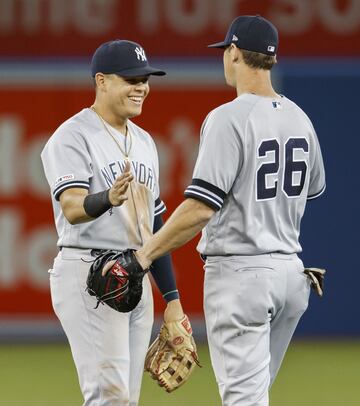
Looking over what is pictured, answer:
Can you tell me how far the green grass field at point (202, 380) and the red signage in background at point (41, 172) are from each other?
456mm

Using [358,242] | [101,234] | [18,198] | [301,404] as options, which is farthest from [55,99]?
A: [101,234]

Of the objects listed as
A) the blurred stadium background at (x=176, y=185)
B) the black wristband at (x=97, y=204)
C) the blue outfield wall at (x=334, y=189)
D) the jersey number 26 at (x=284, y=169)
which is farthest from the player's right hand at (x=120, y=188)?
the blue outfield wall at (x=334, y=189)

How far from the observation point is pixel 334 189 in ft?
32.6

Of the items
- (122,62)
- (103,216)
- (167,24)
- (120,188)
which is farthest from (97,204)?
(167,24)

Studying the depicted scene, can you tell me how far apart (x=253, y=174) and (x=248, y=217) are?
0.17 metres

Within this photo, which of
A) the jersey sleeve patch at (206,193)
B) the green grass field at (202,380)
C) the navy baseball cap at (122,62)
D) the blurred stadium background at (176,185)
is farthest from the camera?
the blurred stadium background at (176,185)

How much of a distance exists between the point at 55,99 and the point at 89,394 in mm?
4873

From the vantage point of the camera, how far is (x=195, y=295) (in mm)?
9664

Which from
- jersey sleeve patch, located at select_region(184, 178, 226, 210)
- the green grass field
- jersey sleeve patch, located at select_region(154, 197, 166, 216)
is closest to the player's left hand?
jersey sleeve patch, located at select_region(184, 178, 226, 210)

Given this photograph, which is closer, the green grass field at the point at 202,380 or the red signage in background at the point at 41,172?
the green grass field at the point at 202,380

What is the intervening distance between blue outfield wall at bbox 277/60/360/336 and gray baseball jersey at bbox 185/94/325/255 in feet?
15.9

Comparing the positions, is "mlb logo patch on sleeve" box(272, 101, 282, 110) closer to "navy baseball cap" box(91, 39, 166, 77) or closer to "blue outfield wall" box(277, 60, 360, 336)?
"navy baseball cap" box(91, 39, 166, 77)

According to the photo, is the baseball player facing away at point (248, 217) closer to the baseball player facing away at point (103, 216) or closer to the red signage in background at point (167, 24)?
the baseball player facing away at point (103, 216)

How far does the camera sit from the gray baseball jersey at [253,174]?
474 cm
